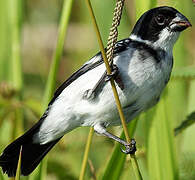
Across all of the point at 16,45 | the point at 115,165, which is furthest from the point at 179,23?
the point at 16,45

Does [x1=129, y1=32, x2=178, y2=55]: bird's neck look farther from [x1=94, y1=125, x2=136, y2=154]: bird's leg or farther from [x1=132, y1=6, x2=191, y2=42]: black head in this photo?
[x1=94, y1=125, x2=136, y2=154]: bird's leg

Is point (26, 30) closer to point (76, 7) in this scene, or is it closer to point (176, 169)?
point (76, 7)

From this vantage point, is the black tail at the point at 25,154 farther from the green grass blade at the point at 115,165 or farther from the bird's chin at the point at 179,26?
the bird's chin at the point at 179,26

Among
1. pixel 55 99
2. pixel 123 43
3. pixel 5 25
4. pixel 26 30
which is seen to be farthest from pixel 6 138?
pixel 26 30

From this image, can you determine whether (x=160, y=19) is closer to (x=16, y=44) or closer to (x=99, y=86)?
(x=99, y=86)

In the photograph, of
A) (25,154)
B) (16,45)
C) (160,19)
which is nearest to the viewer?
(160,19)

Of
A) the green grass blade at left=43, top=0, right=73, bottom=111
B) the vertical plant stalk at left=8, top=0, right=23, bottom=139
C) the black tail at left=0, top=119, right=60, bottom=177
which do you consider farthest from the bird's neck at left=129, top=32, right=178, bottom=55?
the vertical plant stalk at left=8, top=0, right=23, bottom=139
